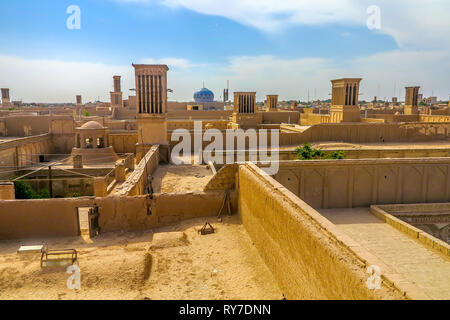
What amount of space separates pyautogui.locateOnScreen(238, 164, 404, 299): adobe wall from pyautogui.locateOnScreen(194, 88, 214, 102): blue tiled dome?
67531 millimetres

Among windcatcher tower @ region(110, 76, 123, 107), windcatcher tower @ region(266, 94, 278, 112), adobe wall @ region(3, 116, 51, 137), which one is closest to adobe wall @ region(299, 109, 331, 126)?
windcatcher tower @ region(266, 94, 278, 112)

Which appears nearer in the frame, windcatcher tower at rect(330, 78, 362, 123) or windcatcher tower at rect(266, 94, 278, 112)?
windcatcher tower at rect(330, 78, 362, 123)

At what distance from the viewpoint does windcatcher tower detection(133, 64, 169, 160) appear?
21.0 metres

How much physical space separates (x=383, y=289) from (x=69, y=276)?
5.81m

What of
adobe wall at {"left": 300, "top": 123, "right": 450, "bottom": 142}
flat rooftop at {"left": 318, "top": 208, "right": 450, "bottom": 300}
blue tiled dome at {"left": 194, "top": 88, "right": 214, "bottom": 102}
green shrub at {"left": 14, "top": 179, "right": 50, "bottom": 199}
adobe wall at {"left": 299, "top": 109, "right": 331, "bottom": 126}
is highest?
blue tiled dome at {"left": 194, "top": 88, "right": 214, "bottom": 102}

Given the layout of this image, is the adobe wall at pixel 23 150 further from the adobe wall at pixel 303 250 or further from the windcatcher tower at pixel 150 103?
the adobe wall at pixel 303 250

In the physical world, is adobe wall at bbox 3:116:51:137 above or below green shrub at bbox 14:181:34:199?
above

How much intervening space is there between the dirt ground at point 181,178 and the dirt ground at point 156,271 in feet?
10.6

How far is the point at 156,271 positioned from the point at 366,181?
8.32 meters

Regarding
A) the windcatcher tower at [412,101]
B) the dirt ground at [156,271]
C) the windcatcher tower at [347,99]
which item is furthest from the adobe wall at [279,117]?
the dirt ground at [156,271]

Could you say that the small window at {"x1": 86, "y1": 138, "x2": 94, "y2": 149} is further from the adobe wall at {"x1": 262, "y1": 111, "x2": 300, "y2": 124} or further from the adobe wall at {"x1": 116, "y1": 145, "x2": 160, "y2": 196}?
the adobe wall at {"x1": 262, "y1": 111, "x2": 300, "y2": 124}

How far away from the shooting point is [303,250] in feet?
17.6
